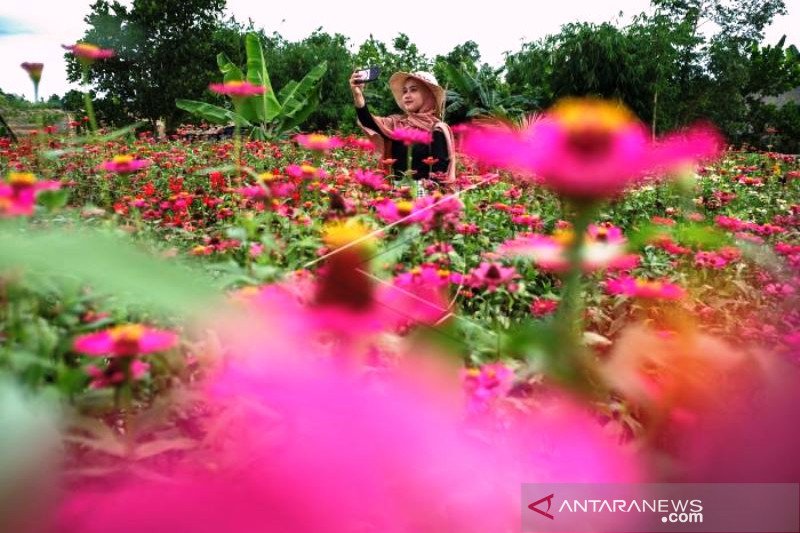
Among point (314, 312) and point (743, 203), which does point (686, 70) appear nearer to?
point (743, 203)

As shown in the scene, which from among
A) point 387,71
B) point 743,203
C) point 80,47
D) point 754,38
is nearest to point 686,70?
point 754,38

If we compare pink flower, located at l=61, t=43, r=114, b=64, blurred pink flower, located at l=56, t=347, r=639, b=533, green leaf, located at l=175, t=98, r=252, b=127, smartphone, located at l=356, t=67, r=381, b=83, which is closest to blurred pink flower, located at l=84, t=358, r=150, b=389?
blurred pink flower, located at l=56, t=347, r=639, b=533

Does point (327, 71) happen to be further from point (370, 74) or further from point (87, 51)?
point (87, 51)

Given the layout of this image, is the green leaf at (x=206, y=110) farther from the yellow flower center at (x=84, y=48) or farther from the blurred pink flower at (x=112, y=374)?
the blurred pink flower at (x=112, y=374)

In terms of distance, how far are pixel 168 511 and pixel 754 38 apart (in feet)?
59.4

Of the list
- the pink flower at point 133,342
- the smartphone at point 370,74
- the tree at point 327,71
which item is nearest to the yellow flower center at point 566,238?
the pink flower at point 133,342

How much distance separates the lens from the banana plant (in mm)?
4129

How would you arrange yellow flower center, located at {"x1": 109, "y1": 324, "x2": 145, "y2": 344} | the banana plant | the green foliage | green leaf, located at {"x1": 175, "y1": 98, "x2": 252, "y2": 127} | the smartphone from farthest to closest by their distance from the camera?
1. the green foliage
2. green leaf, located at {"x1": 175, "y1": 98, "x2": 252, "y2": 127}
3. the banana plant
4. the smartphone
5. yellow flower center, located at {"x1": 109, "y1": 324, "x2": 145, "y2": 344}

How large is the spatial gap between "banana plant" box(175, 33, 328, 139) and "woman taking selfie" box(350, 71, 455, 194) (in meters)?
1.70

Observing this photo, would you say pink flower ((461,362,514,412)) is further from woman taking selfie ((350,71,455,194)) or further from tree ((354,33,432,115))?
tree ((354,33,432,115))

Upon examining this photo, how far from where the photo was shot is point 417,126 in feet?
7.45

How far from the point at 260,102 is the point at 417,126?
2905 mm

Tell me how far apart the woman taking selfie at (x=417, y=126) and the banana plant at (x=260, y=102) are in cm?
170

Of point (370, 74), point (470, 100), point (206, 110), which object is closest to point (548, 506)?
point (370, 74)
